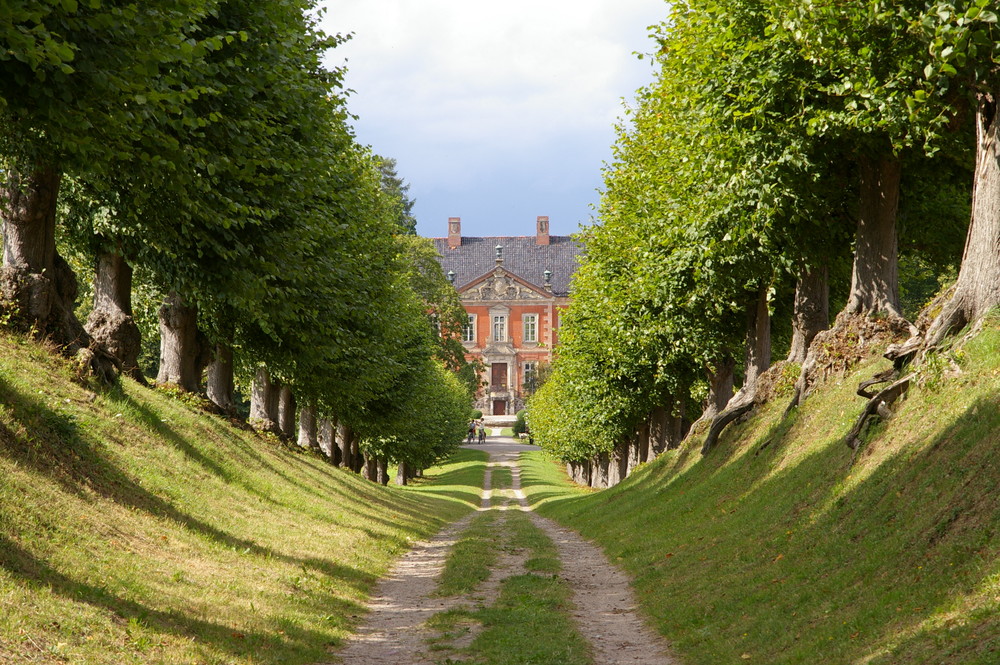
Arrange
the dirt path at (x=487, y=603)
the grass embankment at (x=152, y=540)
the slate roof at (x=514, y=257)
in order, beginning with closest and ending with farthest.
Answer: the grass embankment at (x=152, y=540), the dirt path at (x=487, y=603), the slate roof at (x=514, y=257)

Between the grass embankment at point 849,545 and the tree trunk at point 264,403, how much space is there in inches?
568

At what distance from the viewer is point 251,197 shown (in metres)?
14.6

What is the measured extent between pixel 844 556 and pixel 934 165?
886 cm

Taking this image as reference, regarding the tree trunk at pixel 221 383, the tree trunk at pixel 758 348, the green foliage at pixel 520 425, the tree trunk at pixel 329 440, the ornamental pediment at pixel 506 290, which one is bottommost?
the green foliage at pixel 520 425

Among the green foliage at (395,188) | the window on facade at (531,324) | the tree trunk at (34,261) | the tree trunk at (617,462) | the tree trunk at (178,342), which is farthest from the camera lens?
the window on facade at (531,324)

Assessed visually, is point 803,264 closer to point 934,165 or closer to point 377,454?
point 934,165

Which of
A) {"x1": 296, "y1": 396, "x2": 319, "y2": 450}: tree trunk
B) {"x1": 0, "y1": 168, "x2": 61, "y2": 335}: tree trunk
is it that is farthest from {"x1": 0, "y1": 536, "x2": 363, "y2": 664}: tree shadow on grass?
{"x1": 296, "y1": 396, "x2": 319, "y2": 450}: tree trunk

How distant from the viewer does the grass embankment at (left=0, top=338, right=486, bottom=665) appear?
8086 mm

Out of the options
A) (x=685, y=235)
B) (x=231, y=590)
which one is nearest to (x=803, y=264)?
(x=685, y=235)

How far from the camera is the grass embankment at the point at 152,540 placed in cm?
809

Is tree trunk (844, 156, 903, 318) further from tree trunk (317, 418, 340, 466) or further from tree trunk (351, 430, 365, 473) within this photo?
tree trunk (351, 430, 365, 473)

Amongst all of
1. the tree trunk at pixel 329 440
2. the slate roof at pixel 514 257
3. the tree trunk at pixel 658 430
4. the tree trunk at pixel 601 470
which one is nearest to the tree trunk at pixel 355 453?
the tree trunk at pixel 329 440

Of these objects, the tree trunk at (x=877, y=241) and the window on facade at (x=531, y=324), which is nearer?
the tree trunk at (x=877, y=241)

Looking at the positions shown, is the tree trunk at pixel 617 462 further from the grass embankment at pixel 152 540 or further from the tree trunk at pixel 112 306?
the tree trunk at pixel 112 306
